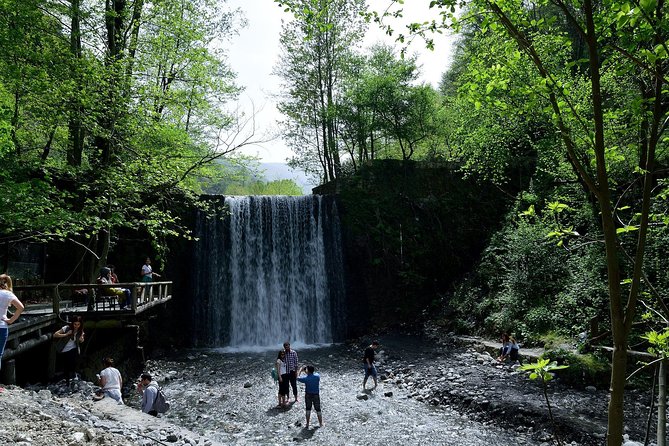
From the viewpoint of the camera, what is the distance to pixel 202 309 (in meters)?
21.3

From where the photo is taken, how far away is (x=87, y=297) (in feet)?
52.4

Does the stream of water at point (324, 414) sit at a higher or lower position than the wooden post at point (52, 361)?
lower

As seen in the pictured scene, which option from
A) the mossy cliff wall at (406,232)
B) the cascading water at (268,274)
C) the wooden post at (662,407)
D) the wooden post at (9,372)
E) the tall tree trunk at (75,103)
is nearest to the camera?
the wooden post at (662,407)

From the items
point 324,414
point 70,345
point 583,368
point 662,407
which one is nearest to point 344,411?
point 324,414

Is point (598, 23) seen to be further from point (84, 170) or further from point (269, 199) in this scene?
point (269, 199)

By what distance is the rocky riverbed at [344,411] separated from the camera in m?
6.82

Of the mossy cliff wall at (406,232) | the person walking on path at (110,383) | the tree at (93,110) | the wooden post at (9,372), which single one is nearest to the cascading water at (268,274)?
the mossy cliff wall at (406,232)

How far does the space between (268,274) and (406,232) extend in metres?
8.22

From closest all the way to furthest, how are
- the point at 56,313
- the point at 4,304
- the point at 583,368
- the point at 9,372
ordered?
1. the point at 4,304
2. the point at 9,372
3. the point at 56,313
4. the point at 583,368

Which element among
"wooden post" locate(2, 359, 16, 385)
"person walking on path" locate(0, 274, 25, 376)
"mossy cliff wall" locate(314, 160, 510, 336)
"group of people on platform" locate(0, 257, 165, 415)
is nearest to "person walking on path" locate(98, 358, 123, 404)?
"group of people on platform" locate(0, 257, 165, 415)

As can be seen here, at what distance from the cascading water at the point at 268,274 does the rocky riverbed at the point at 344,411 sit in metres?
5.35

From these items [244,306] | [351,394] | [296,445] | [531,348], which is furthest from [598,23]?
[244,306]

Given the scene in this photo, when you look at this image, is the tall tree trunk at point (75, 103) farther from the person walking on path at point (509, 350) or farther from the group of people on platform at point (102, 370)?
the person walking on path at point (509, 350)

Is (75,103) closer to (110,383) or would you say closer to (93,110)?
(93,110)
